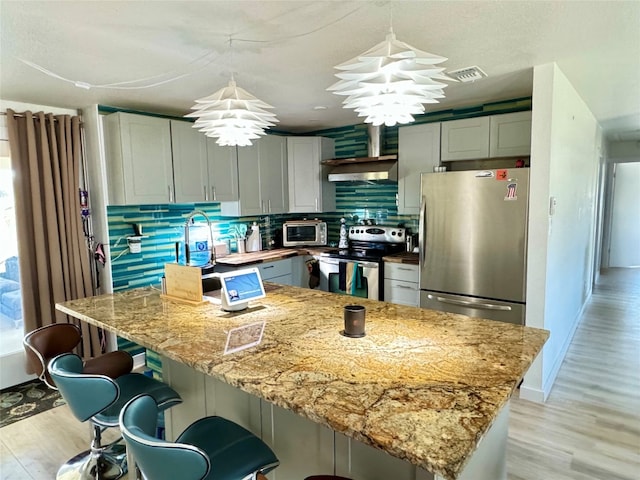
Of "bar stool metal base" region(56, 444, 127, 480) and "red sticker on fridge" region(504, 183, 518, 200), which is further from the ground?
"red sticker on fridge" region(504, 183, 518, 200)

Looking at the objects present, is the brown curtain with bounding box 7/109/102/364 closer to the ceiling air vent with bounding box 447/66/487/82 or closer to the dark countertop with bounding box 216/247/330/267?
the dark countertop with bounding box 216/247/330/267

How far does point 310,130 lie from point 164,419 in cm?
388

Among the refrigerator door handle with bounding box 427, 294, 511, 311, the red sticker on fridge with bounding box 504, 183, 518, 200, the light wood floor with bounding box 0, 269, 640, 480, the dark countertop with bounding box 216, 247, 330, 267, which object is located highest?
the red sticker on fridge with bounding box 504, 183, 518, 200

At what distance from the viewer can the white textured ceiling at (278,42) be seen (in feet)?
5.97

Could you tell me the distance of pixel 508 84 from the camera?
3.13 m

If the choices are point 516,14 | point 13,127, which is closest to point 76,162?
point 13,127

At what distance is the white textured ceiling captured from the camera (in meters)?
1.82

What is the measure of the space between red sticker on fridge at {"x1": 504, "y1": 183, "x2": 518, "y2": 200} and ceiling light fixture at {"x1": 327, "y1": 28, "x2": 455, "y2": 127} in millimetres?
1653

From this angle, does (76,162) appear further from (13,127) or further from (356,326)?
(356,326)

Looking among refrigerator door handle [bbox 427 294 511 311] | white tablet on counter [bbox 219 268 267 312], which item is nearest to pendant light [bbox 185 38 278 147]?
white tablet on counter [bbox 219 268 267 312]

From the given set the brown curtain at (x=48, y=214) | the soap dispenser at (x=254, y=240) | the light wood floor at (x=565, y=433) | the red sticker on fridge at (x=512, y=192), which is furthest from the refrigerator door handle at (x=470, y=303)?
the brown curtain at (x=48, y=214)

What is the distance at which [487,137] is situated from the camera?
355 cm

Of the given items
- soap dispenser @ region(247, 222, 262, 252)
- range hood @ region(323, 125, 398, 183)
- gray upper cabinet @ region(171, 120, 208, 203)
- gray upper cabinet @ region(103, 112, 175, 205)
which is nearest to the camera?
gray upper cabinet @ region(103, 112, 175, 205)

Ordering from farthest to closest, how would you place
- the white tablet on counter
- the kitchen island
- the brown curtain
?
the brown curtain < the white tablet on counter < the kitchen island
